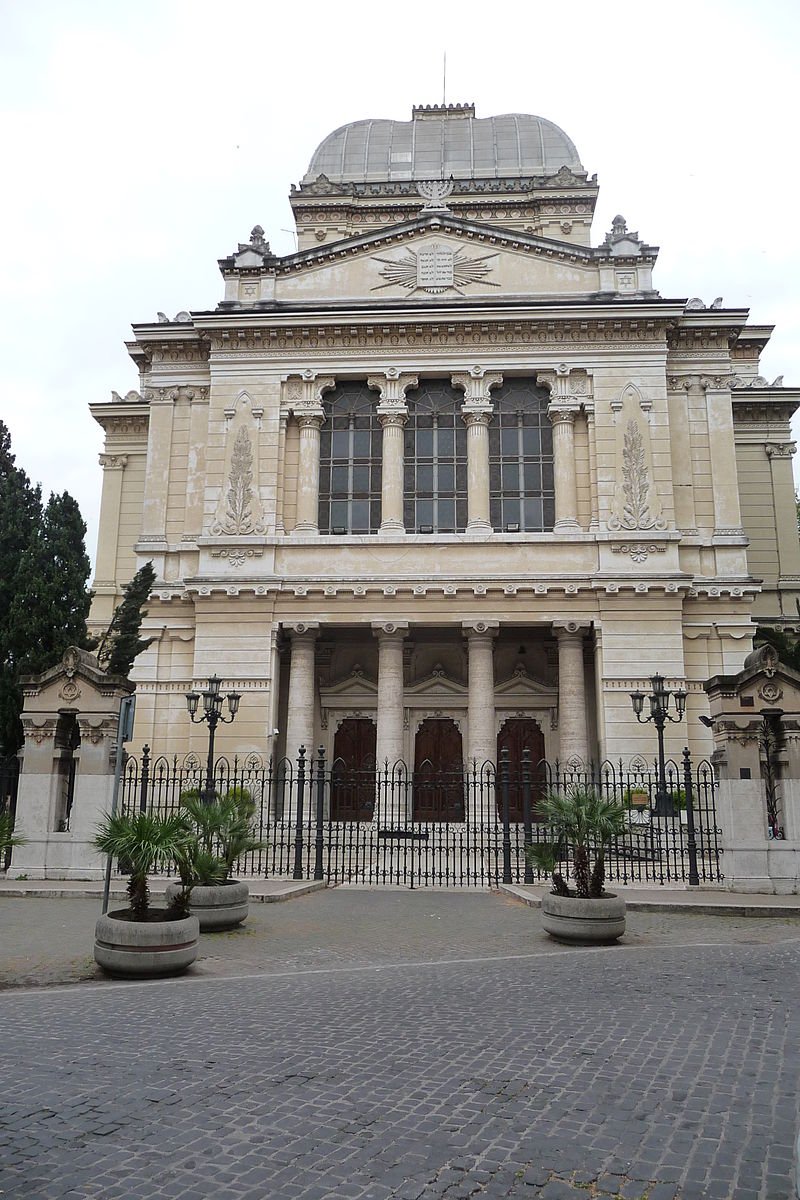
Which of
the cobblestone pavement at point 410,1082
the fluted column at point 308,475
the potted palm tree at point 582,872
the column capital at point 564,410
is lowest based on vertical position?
the cobblestone pavement at point 410,1082

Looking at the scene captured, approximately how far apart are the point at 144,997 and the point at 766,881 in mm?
12062

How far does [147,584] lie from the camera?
25734mm

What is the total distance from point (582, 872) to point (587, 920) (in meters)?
0.67

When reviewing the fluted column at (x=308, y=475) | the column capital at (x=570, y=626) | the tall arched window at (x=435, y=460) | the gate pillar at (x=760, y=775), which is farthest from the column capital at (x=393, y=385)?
the gate pillar at (x=760, y=775)

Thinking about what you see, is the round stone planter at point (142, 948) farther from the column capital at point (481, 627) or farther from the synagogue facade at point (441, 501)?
the column capital at point (481, 627)

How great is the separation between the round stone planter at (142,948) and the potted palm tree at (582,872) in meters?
4.78

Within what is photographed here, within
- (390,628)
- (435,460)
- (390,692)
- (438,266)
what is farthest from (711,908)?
(438,266)

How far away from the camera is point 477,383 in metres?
32.1

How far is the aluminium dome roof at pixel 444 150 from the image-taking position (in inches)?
1704

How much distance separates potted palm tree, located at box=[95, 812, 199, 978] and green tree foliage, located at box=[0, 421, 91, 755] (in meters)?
13.5

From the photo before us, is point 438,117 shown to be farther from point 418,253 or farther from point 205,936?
point 205,936

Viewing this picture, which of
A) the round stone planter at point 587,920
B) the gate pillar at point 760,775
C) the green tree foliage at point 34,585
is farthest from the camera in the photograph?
the green tree foliage at point 34,585

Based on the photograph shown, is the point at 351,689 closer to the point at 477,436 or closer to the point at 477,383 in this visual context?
the point at 477,436

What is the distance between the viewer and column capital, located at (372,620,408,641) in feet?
99.2
